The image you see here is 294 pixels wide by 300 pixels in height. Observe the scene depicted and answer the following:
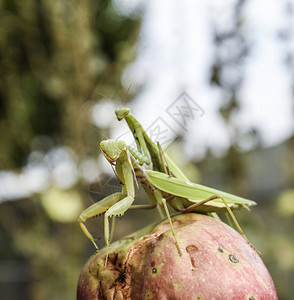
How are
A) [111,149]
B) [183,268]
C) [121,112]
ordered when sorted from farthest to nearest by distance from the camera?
[121,112]
[111,149]
[183,268]

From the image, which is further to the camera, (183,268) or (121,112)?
(121,112)

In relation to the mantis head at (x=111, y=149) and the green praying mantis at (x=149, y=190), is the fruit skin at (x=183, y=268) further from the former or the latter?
the mantis head at (x=111, y=149)

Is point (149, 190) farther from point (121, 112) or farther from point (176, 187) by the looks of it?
point (121, 112)

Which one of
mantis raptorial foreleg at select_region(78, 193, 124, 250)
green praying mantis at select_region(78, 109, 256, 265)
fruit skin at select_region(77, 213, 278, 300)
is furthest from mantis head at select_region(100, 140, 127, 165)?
fruit skin at select_region(77, 213, 278, 300)

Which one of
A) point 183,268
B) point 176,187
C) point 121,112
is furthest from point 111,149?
point 183,268

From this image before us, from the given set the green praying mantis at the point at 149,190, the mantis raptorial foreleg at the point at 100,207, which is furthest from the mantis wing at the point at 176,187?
the mantis raptorial foreleg at the point at 100,207

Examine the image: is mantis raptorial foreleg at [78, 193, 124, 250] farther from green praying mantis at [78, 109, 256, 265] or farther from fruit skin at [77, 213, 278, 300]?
fruit skin at [77, 213, 278, 300]
